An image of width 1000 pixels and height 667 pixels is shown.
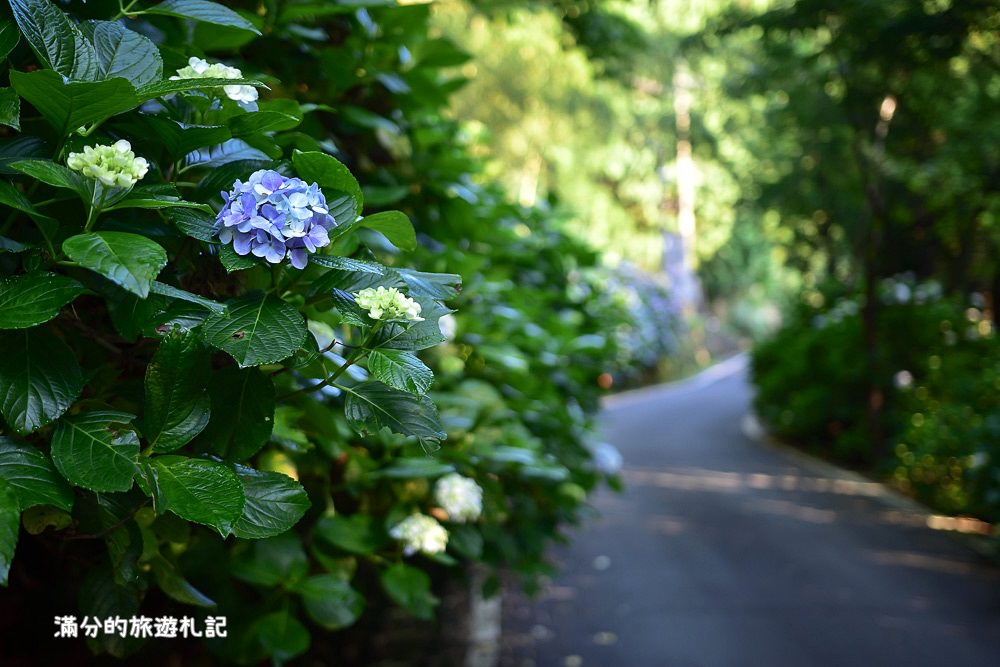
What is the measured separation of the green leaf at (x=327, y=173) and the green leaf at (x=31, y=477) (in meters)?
0.54

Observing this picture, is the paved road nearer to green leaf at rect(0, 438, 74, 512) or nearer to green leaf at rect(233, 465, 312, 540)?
green leaf at rect(233, 465, 312, 540)

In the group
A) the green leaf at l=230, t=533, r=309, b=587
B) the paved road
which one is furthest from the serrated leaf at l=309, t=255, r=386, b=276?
the paved road

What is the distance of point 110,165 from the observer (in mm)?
1083

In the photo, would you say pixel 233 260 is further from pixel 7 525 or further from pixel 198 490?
pixel 7 525

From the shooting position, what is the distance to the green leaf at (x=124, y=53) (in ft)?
4.11

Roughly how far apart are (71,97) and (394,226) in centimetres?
48

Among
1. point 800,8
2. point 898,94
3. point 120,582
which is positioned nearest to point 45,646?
point 120,582

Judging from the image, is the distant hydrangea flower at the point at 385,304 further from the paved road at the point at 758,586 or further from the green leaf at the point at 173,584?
the paved road at the point at 758,586

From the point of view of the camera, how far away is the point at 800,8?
7.27 m

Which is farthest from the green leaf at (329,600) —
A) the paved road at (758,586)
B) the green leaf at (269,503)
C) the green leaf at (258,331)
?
the paved road at (758,586)

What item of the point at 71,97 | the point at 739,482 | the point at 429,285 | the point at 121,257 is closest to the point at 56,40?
the point at 71,97

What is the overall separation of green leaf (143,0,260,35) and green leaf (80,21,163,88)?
4.5 inches

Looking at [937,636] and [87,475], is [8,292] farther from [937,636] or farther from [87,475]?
[937,636]

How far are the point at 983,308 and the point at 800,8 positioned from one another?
17.8 feet
